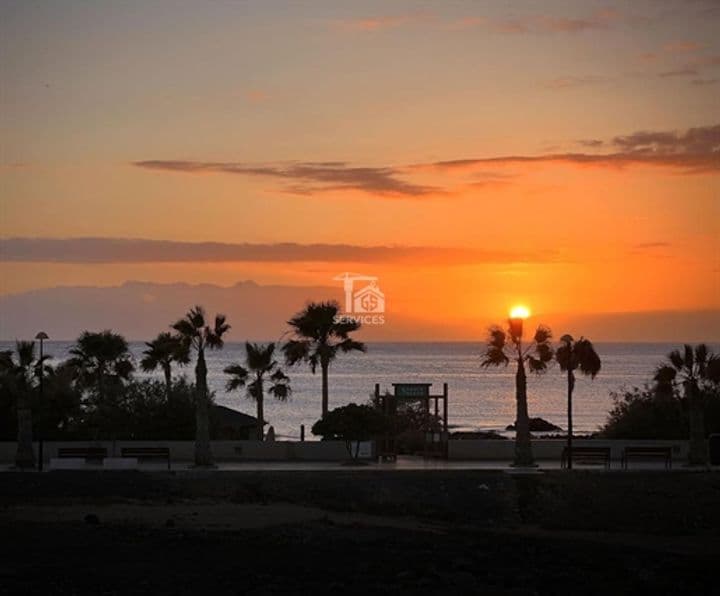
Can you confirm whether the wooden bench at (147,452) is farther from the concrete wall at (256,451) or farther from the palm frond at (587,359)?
the palm frond at (587,359)

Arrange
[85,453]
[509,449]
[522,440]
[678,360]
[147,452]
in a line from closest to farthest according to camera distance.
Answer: [522,440]
[85,453]
[147,452]
[678,360]
[509,449]

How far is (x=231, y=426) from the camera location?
61.2 m

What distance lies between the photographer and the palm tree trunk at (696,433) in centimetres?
4584

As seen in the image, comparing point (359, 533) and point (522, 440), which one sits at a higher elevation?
point (522, 440)

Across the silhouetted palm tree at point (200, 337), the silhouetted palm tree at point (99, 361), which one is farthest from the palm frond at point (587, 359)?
the silhouetted palm tree at point (99, 361)

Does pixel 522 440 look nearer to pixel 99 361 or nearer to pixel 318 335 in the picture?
pixel 318 335

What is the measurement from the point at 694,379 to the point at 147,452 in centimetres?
1923

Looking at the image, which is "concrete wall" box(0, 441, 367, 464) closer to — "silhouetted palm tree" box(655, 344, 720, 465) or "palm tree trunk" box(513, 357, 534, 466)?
"palm tree trunk" box(513, 357, 534, 466)

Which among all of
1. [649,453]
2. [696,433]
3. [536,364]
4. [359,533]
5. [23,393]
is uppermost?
[536,364]

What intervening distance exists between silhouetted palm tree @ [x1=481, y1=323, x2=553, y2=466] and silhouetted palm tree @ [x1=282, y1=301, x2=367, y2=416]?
13032 millimetres

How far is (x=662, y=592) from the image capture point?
2675cm

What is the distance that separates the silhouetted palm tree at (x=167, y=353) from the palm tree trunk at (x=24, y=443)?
5.45 metres

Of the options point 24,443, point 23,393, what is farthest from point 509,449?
point 23,393

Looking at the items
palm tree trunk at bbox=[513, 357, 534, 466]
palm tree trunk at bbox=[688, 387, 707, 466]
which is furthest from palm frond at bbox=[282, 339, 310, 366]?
palm tree trunk at bbox=[688, 387, 707, 466]
